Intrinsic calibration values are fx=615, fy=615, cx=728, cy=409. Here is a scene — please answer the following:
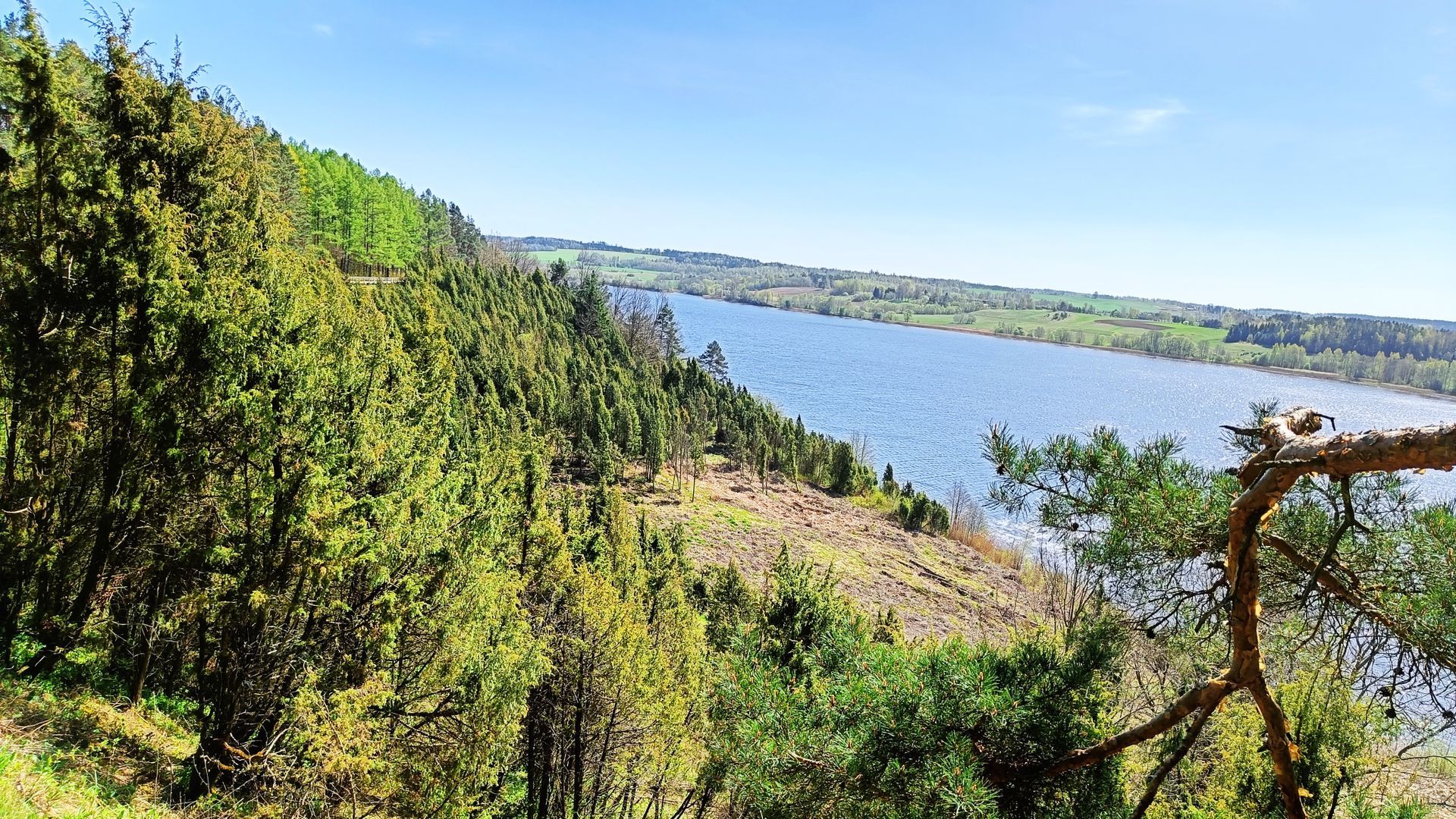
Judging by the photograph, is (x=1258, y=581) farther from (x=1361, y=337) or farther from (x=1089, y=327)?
(x=1089, y=327)

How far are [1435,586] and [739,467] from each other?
166ft

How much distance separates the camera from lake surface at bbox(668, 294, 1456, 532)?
181ft

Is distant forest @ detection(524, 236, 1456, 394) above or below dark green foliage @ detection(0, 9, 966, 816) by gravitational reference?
above

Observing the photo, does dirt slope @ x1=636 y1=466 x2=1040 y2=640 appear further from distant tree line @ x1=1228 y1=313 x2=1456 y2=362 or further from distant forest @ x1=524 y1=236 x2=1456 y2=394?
distant tree line @ x1=1228 y1=313 x2=1456 y2=362

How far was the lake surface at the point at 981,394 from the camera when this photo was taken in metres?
55.2

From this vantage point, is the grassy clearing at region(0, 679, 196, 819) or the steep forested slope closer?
the grassy clearing at region(0, 679, 196, 819)

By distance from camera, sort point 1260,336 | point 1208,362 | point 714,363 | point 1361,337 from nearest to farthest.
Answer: point 714,363, point 1361,337, point 1208,362, point 1260,336

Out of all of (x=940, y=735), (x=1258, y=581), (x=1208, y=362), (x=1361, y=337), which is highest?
(x=1361, y=337)

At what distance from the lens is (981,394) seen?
77.8m

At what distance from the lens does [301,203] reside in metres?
32.5

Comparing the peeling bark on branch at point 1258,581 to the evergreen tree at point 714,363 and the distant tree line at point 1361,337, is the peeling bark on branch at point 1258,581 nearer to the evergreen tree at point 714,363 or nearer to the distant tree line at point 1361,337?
the evergreen tree at point 714,363

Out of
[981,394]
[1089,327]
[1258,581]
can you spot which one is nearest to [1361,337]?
[981,394]

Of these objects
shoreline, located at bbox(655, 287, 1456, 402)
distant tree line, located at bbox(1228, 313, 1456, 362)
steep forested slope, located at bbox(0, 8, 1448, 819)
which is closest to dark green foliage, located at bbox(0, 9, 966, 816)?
steep forested slope, located at bbox(0, 8, 1448, 819)

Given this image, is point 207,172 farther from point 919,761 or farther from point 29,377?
point 919,761
